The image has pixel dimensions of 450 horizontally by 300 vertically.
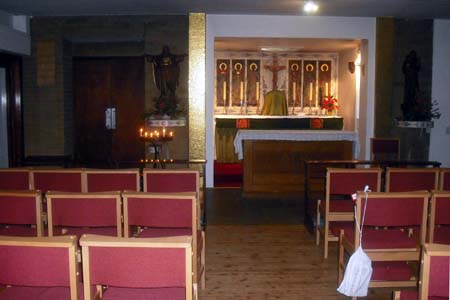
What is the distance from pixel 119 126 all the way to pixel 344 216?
4970mm

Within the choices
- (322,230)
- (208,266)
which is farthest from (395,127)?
(208,266)

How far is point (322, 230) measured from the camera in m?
5.03

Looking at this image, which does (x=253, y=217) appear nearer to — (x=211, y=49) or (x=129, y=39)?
(x=211, y=49)

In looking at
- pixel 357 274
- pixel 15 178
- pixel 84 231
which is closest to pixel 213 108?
pixel 15 178

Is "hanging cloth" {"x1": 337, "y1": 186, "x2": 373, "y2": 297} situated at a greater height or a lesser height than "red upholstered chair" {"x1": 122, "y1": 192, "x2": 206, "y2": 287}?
lesser

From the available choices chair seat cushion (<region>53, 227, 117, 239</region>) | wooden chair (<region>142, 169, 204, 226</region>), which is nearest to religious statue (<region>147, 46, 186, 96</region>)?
wooden chair (<region>142, 169, 204, 226</region>)

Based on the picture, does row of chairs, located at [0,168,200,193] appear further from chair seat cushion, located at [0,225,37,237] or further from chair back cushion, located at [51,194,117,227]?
chair back cushion, located at [51,194,117,227]

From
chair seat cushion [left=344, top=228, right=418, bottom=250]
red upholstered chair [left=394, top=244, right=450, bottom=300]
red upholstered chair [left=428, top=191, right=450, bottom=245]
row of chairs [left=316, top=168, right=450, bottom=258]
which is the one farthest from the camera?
row of chairs [left=316, top=168, right=450, bottom=258]

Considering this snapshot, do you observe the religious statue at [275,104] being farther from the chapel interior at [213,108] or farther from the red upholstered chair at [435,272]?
the red upholstered chair at [435,272]

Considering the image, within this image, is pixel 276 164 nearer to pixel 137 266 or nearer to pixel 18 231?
pixel 18 231

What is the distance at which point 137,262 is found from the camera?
7.57ft

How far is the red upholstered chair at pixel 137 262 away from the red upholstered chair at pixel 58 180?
2130 mm

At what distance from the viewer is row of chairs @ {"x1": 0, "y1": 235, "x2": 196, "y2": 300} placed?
2.27 m

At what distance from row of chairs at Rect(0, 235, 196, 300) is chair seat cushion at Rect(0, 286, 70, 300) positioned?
12.7 inches
